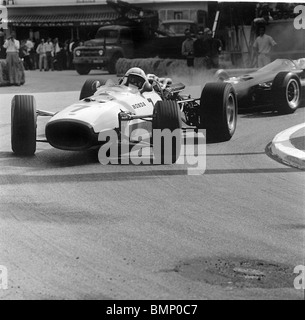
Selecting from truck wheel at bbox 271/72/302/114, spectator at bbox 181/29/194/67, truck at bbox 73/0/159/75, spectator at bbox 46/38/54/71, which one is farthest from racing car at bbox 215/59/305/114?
spectator at bbox 46/38/54/71

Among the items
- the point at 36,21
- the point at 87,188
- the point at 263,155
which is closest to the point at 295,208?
the point at 87,188

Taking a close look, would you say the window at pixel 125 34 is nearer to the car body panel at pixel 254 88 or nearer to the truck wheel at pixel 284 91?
the car body panel at pixel 254 88

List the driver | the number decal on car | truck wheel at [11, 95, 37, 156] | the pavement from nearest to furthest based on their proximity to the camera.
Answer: the pavement < truck wheel at [11, 95, 37, 156] < the number decal on car < the driver

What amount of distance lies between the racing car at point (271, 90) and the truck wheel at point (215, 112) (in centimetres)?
370

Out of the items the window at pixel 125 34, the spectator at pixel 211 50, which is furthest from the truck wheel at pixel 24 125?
the window at pixel 125 34

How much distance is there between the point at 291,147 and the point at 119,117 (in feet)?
7.71

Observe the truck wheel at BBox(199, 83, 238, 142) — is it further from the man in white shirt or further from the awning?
the awning

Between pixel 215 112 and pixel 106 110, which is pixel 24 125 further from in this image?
pixel 215 112

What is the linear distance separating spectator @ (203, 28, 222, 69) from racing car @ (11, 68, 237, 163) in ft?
47.6

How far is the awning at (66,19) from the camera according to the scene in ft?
125

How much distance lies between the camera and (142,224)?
8.20 m

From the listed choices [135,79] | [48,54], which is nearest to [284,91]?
[135,79]

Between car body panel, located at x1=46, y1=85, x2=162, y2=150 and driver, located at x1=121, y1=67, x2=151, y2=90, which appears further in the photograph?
driver, located at x1=121, y1=67, x2=151, y2=90

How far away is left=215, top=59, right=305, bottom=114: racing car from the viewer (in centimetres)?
1720
